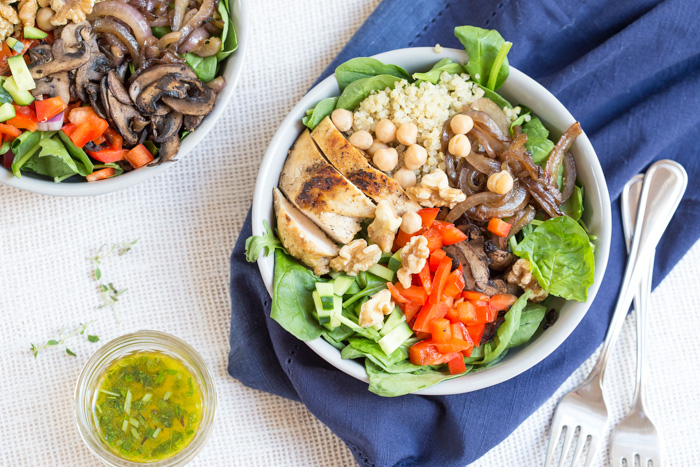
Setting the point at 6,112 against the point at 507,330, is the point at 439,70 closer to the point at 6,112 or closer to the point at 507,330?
the point at 507,330

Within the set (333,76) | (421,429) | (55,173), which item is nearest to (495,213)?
(333,76)

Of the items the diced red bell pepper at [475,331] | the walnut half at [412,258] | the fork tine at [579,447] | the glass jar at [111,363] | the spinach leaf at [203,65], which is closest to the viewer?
the walnut half at [412,258]

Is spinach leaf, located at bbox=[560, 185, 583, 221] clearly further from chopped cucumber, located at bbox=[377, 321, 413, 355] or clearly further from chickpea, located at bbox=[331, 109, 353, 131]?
chickpea, located at bbox=[331, 109, 353, 131]

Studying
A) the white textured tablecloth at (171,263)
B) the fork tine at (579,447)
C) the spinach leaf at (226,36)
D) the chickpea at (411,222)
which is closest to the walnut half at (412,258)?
Answer: the chickpea at (411,222)

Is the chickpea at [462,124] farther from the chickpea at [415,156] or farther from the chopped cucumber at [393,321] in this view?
the chopped cucumber at [393,321]

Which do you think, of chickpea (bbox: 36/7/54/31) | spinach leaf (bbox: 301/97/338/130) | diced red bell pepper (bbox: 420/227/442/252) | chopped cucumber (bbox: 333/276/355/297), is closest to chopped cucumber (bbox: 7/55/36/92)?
chickpea (bbox: 36/7/54/31)

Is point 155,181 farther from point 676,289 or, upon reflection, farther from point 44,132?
point 676,289

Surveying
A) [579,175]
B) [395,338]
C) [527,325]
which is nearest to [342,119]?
[395,338]
